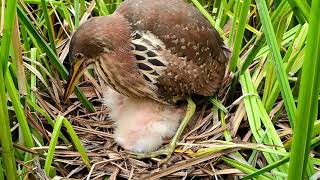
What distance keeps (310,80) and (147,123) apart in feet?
→ 2.95

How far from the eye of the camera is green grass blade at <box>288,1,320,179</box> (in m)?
1.12

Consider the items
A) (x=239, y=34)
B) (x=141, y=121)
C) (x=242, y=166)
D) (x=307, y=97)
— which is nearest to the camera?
(x=307, y=97)

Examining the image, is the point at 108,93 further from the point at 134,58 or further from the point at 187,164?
the point at 187,164

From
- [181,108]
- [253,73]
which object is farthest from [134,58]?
[253,73]

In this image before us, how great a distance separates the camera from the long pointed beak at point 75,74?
1.92 meters

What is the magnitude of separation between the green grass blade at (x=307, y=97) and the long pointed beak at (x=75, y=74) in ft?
2.77

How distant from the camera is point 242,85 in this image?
6.42 feet

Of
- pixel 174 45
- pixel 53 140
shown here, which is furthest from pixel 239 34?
pixel 53 140

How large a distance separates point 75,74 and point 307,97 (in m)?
0.93

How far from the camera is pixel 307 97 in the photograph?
1.18 metres

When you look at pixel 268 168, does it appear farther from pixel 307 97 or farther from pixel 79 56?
pixel 79 56

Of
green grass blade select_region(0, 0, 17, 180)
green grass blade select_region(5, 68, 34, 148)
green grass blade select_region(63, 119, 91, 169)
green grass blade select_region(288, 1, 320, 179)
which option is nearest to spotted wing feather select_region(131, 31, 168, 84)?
green grass blade select_region(63, 119, 91, 169)

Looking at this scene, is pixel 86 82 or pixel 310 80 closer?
pixel 310 80

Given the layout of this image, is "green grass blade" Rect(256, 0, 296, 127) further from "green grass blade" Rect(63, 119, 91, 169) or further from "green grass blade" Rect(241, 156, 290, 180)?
"green grass blade" Rect(63, 119, 91, 169)
